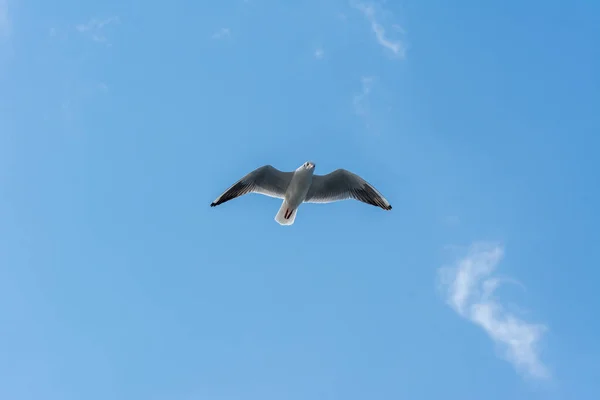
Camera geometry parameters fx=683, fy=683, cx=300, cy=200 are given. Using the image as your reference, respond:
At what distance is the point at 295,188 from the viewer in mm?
18672

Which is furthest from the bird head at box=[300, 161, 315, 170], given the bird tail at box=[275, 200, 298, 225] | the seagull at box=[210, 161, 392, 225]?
the bird tail at box=[275, 200, 298, 225]

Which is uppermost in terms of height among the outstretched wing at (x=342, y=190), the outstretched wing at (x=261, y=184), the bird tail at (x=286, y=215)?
the outstretched wing at (x=342, y=190)

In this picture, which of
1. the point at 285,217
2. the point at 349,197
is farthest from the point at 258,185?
the point at 349,197

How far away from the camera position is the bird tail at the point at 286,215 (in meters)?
18.9

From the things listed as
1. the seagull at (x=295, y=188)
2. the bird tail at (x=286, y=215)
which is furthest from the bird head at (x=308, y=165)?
the bird tail at (x=286, y=215)

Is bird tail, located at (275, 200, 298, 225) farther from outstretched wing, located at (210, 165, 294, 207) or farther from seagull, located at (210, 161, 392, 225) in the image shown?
outstretched wing, located at (210, 165, 294, 207)

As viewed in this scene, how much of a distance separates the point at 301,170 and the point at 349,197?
1.86m

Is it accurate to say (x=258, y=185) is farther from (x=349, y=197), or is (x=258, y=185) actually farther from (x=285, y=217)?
(x=349, y=197)

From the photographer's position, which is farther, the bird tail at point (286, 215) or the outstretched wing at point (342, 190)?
the bird tail at point (286, 215)

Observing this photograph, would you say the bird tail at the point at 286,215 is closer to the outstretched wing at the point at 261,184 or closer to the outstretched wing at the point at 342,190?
the outstretched wing at the point at 261,184

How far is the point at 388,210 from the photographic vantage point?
18.7 metres

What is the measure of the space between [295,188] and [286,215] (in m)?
0.83

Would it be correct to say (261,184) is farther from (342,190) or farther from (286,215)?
(342,190)

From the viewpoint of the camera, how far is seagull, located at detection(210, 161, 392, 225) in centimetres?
1873
